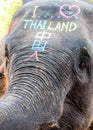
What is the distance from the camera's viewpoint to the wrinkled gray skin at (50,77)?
3549 mm

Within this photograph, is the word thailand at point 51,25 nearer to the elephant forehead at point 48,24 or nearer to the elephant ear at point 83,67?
the elephant forehead at point 48,24

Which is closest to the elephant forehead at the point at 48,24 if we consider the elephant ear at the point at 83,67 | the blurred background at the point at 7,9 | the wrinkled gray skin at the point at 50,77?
the wrinkled gray skin at the point at 50,77

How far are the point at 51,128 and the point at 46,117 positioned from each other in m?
0.35

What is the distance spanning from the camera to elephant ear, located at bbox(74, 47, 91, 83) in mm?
4193

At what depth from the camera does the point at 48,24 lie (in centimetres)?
420

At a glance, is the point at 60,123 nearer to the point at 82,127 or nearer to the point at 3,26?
the point at 82,127

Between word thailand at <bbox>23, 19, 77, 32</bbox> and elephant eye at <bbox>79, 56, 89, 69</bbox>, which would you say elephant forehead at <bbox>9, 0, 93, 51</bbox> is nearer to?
word thailand at <bbox>23, 19, 77, 32</bbox>

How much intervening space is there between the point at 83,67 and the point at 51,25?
45 centimetres

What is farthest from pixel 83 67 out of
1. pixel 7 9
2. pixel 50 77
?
pixel 7 9

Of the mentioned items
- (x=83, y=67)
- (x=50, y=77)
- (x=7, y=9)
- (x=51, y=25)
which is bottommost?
(x=50, y=77)

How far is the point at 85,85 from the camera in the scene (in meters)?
4.38

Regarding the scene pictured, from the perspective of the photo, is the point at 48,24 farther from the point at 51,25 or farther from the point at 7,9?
the point at 7,9

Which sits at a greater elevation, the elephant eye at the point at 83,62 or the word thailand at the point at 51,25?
the word thailand at the point at 51,25

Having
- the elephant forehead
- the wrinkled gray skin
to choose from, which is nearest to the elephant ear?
the wrinkled gray skin
